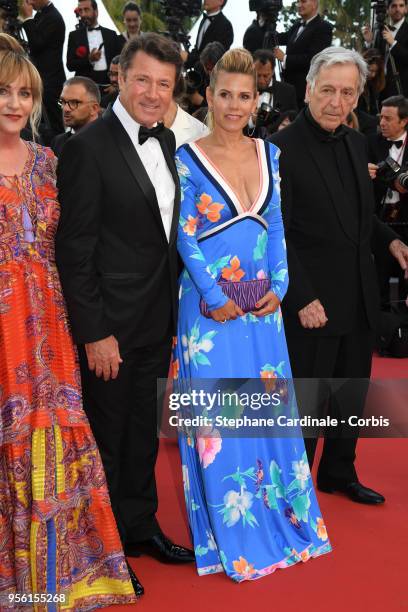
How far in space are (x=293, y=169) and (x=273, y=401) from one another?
0.83 metres

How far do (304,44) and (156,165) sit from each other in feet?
16.4

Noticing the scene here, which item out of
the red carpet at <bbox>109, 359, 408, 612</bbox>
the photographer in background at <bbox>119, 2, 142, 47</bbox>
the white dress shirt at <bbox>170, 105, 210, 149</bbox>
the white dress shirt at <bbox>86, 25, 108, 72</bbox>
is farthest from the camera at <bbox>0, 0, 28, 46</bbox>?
the red carpet at <bbox>109, 359, 408, 612</bbox>

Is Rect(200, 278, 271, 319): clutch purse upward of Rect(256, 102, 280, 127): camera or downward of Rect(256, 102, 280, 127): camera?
downward

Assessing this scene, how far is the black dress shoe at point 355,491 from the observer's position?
9.91ft

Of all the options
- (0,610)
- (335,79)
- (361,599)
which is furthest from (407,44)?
(0,610)

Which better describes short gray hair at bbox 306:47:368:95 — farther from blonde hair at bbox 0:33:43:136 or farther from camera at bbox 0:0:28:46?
camera at bbox 0:0:28:46

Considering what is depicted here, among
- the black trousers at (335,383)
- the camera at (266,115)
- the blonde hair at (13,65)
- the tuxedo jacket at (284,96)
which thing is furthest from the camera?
the tuxedo jacket at (284,96)

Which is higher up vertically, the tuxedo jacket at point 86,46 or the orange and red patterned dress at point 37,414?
the tuxedo jacket at point 86,46

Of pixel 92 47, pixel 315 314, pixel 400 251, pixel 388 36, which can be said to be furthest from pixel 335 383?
pixel 92 47

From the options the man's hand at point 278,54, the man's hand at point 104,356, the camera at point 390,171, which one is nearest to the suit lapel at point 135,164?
the man's hand at point 104,356

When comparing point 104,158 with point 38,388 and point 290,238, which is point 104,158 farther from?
point 290,238

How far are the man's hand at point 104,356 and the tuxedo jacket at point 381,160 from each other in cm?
371

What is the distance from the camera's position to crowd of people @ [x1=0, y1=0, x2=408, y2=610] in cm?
211

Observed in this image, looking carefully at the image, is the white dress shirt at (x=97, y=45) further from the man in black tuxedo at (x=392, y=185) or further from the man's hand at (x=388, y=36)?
the man in black tuxedo at (x=392, y=185)
